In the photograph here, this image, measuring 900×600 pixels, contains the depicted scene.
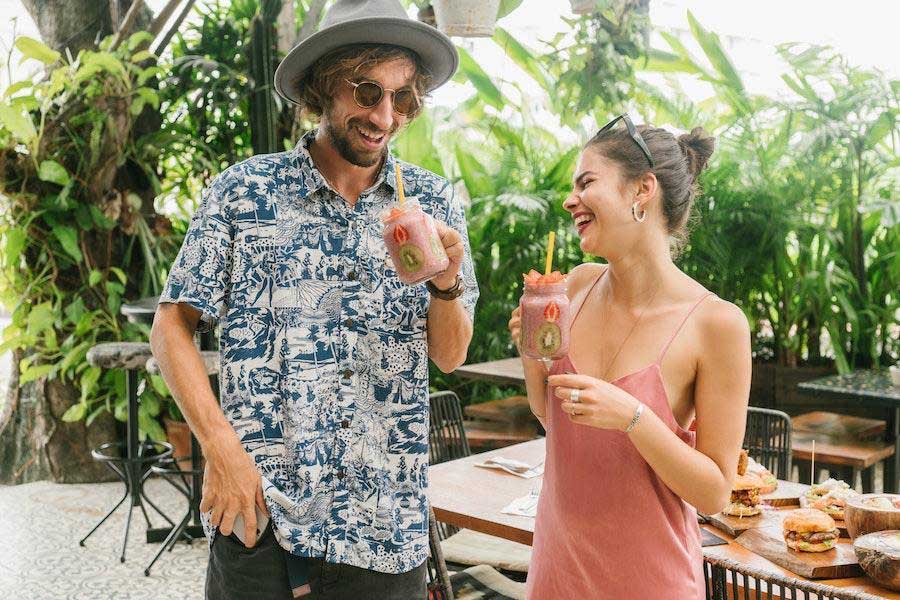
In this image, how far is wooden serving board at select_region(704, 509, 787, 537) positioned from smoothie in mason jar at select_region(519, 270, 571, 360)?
0.87 metres

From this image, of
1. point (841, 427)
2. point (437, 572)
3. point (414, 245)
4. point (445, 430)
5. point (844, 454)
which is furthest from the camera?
point (841, 427)

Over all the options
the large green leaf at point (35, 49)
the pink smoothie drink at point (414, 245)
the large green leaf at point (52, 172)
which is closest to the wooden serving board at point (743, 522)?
the pink smoothie drink at point (414, 245)

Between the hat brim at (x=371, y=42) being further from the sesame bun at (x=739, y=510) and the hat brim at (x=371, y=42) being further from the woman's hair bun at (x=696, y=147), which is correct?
the sesame bun at (x=739, y=510)

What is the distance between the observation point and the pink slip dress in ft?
5.52

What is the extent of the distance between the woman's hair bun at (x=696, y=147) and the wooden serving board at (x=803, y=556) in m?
0.82

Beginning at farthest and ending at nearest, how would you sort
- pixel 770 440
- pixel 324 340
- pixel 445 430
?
pixel 445 430, pixel 770 440, pixel 324 340

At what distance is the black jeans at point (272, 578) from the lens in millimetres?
1612

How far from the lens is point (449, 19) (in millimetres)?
3672

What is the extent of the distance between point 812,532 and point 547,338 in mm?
853

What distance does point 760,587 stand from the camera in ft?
6.17

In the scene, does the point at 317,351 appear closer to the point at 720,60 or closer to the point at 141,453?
the point at 141,453

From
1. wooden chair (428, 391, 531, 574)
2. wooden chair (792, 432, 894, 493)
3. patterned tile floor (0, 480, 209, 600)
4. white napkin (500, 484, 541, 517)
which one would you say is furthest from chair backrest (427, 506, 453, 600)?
wooden chair (792, 432, 894, 493)

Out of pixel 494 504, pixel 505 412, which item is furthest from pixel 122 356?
pixel 494 504

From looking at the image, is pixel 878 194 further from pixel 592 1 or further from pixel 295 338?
pixel 295 338
